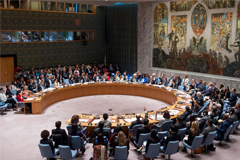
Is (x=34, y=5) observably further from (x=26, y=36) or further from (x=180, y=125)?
(x=180, y=125)

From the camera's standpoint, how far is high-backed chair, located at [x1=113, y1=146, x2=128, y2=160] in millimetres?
5720

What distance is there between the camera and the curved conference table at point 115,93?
310 inches

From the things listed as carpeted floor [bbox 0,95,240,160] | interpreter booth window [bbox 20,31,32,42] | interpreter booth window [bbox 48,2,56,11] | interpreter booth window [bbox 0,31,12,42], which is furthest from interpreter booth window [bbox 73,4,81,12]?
carpeted floor [bbox 0,95,240,160]

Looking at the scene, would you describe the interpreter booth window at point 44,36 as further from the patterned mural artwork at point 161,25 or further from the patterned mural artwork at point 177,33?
the patterned mural artwork at point 177,33

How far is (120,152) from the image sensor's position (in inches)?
228

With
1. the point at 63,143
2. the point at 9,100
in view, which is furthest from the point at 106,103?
the point at 63,143

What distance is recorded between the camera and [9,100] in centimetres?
1097

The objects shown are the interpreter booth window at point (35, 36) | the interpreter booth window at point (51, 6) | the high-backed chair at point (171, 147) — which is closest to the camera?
the high-backed chair at point (171, 147)

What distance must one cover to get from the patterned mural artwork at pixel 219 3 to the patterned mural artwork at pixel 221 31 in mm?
399

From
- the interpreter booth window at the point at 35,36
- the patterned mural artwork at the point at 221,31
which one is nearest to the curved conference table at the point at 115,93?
the patterned mural artwork at the point at 221,31

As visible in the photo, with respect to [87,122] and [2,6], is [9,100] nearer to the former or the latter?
[87,122]

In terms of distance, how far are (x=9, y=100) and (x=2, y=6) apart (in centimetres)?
766

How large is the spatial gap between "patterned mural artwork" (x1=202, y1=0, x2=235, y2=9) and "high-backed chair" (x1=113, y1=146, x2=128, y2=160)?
10140mm

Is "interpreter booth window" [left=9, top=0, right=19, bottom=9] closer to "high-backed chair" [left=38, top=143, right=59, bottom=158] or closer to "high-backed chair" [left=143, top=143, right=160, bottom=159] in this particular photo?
"high-backed chair" [left=38, top=143, right=59, bottom=158]
